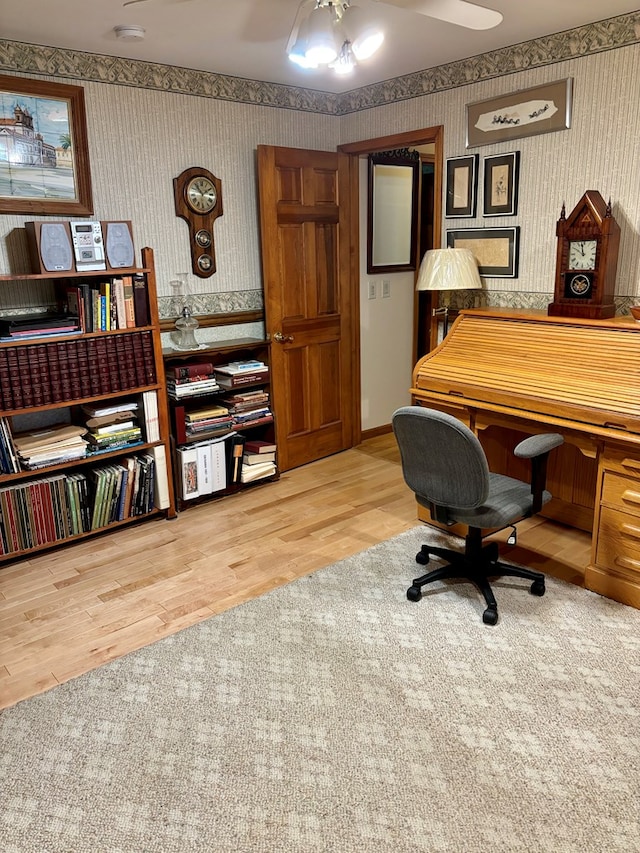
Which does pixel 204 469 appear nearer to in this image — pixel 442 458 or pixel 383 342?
pixel 442 458

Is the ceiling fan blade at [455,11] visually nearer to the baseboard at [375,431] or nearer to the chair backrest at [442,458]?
the chair backrest at [442,458]

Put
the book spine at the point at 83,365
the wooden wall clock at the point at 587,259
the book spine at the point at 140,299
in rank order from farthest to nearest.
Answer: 1. the book spine at the point at 140,299
2. the book spine at the point at 83,365
3. the wooden wall clock at the point at 587,259

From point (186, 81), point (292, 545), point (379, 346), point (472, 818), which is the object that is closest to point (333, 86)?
point (186, 81)

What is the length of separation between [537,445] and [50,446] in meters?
2.24

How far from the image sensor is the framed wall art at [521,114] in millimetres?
3219

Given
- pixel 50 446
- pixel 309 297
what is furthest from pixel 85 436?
pixel 309 297

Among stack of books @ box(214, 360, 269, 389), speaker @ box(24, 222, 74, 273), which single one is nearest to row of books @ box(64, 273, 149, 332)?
speaker @ box(24, 222, 74, 273)

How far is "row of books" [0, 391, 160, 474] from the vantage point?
3.10 m

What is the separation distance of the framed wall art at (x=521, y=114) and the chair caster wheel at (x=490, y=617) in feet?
7.72

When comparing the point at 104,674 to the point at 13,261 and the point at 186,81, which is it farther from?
the point at 186,81

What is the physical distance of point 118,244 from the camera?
3270 millimetres

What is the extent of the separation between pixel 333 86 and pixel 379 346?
1791 millimetres

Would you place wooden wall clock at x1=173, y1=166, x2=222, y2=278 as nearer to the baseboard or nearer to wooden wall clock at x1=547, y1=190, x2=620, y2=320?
the baseboard

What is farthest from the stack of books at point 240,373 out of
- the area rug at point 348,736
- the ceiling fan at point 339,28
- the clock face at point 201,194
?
the ceiling fan at point 339,28
